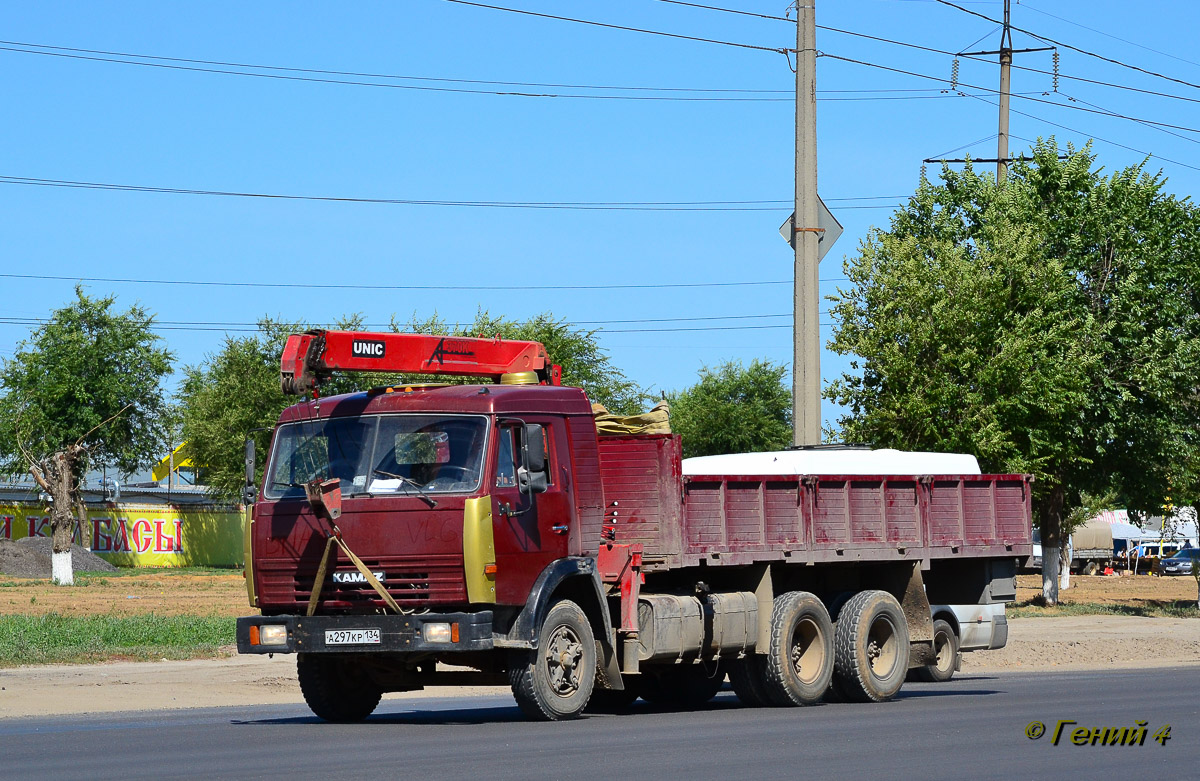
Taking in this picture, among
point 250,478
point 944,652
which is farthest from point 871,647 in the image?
point 250,478

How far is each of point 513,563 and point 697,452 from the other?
A: 63.7 meters

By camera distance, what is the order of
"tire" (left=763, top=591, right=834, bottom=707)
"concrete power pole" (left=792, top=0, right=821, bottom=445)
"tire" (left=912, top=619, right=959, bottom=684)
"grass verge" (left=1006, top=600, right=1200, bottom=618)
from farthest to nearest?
"grass verge" (left=1006, top=600, right=1200, bottom=618), "concrete power pole" (left=792, top=0, right=821, bottom=445), "tire" (left=912, top=619, right=959, bottom=684), "tire" (left=763, top=591, right=834, bottom=707)

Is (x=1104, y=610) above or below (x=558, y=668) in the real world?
below

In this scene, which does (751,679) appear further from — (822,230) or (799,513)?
(822,230)

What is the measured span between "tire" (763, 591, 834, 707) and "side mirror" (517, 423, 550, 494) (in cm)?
364

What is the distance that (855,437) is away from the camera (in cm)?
3469

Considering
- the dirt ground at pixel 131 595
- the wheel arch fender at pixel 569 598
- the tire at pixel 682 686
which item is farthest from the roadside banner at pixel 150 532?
the wheel arch fender at pixel 569 598

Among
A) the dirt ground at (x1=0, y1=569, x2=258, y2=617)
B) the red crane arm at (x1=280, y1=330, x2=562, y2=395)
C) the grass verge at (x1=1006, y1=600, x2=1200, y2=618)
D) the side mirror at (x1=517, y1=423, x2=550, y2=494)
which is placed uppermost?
the red crane arm at (x1=280, y1=330, x2=562, y2=395)

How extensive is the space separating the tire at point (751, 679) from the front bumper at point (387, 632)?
4.13 metres

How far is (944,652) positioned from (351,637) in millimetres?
9469

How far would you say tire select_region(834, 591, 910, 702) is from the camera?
1630 centimetres

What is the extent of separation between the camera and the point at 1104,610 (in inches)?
1554

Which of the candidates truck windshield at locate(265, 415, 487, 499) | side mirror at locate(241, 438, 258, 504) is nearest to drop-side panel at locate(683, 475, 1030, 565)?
truck windshield at locate(265, 415, 487, 499)

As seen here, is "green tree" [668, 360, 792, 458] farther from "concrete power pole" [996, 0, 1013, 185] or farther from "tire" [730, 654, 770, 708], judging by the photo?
"tire" [730, 654, 770, 708]
